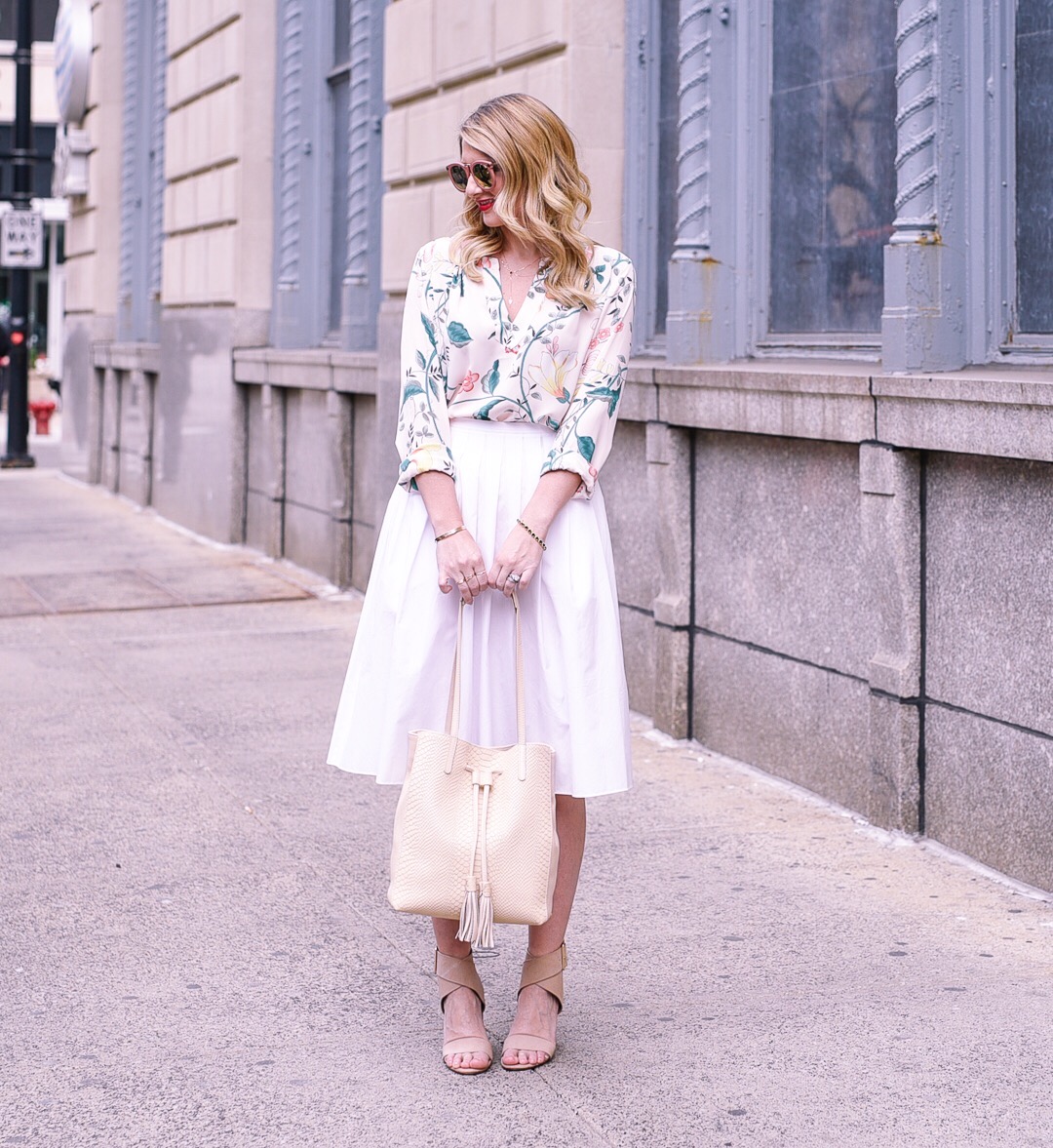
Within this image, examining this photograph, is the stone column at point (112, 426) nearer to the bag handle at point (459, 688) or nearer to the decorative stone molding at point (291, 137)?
the decorative stone molding at point (291, 137)

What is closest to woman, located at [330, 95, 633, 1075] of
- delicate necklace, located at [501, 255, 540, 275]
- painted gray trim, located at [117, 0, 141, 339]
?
delicate necklace, located at [501, 255, 540, 275]

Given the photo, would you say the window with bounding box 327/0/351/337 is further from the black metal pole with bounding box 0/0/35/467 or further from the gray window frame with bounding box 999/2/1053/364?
the black metal pole with bounding box 0/0/35/467

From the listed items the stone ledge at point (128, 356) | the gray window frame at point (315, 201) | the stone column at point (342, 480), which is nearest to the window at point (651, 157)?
the stone column at point (342, 480)

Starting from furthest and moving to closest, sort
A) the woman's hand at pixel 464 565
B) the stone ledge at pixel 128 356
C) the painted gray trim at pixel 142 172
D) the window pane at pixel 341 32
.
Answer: the painted gray trim at pixel 142 172, the stone ledge at pixel 128 356, the window pane at pixel 341 32, the woman's hand at pixel 464 565

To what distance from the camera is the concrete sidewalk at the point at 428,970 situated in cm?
356

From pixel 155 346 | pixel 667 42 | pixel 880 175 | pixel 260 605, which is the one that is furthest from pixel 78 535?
pixel 880 175

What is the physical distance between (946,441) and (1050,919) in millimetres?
1371

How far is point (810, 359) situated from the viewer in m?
6.67

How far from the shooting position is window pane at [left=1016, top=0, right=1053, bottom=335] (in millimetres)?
5461

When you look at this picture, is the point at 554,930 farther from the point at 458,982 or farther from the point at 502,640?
the point at 502,640

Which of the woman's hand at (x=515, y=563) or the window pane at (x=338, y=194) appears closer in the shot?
the woman's hand at (x=515, y=563)

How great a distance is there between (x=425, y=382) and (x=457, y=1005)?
1320mm

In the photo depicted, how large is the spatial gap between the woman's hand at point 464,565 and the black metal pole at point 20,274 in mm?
18840

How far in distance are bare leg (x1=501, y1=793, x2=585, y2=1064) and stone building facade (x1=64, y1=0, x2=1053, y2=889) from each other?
1658mm
